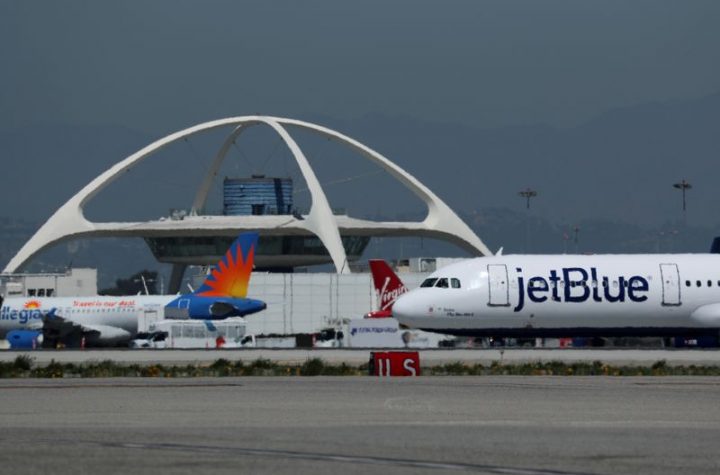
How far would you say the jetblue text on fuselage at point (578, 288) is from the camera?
6694 centimetres

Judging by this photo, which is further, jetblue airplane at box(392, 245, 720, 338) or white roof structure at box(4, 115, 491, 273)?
white roof structure at box(4, 115, 491, 273)

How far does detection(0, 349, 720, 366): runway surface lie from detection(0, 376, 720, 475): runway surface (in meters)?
15.6

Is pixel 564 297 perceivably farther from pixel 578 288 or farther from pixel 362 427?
pixel 362 427

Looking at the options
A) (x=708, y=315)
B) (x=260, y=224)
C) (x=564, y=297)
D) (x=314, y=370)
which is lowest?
(x=314, y=370)

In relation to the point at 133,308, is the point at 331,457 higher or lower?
lower

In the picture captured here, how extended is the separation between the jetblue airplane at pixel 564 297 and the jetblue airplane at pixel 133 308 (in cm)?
4122

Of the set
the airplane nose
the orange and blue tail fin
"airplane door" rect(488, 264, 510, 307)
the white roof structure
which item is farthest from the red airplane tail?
the white roof structure

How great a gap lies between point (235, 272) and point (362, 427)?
82.3 m

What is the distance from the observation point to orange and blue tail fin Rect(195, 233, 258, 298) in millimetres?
111106

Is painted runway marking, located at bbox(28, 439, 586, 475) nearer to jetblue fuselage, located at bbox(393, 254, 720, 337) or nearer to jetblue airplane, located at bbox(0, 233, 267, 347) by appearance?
jetblue fuselage, located at bbox(393, 254, 720, 337)

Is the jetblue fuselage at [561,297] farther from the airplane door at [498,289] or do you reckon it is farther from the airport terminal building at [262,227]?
the airport terminal building at [262,227]

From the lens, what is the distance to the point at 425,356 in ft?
210

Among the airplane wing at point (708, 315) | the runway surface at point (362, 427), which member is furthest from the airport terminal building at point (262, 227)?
the runway surface at point (362, 427)

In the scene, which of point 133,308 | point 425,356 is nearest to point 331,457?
point 425,356
